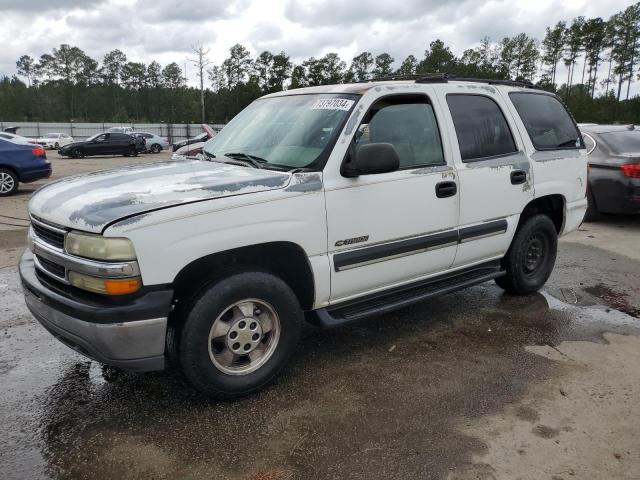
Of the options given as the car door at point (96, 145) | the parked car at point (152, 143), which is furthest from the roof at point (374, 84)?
the parked car at point (152, 143)

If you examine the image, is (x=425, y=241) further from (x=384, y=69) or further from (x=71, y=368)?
(x=384, y=69)

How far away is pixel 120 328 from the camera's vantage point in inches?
108

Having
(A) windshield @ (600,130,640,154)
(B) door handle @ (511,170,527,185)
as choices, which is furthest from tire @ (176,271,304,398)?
(A) windshield @ (600,130,640,154)

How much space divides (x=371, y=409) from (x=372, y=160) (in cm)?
151

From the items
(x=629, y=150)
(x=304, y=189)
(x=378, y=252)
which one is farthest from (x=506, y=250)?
(x=629, y=150)

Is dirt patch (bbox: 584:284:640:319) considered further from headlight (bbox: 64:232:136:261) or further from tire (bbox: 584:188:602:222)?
headlight (bbox: 64:232:136:261)

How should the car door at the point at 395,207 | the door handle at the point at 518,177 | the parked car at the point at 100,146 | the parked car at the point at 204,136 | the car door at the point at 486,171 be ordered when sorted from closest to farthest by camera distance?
the car door at the point at 395,207 < the car door at the point at 486,171 < the door handle at the point at 518,177 < the parked car at the point at 204,136 < the parked car at the point at 100,146

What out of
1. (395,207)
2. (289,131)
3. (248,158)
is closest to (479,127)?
(395,207)

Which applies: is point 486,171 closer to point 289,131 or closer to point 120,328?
point 289,131

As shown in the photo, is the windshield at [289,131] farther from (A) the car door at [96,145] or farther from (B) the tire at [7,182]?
(A) the car door at [96,145]

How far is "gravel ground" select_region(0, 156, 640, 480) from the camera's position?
106 inches

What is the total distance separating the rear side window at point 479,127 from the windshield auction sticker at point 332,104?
98cm

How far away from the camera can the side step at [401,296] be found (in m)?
3.57

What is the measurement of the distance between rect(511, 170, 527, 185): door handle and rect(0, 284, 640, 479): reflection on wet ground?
48.1 inches
